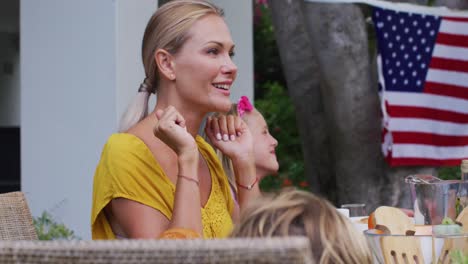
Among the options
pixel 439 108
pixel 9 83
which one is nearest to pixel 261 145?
pixel 439 108

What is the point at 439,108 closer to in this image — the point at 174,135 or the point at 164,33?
the point at 164,33

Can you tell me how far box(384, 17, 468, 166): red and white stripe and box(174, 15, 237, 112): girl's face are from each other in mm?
2684

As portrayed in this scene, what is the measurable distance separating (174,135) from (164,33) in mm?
348

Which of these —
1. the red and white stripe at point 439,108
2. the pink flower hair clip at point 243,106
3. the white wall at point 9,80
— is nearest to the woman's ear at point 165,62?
the pink flower hair clip at point 243,106

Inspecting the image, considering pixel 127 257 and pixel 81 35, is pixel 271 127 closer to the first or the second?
pixel 81 35

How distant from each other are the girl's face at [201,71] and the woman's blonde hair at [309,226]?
1.19 meters

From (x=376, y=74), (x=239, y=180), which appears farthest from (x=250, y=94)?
(x=239, y=180)

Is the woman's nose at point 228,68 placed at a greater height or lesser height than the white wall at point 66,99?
greater

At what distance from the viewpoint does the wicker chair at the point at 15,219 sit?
273 centimetres

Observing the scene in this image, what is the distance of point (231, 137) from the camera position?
2.97m

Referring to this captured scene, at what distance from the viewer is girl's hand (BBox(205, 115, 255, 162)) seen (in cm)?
294

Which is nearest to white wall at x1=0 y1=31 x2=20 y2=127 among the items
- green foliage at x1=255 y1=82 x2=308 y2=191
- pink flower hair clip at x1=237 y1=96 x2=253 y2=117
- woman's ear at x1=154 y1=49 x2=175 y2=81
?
green foliage at x1=255 y1=82 x2=308 y2=191

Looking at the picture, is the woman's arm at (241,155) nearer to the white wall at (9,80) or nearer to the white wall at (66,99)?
the white wall at (66,99)

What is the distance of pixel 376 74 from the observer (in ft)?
17.8
